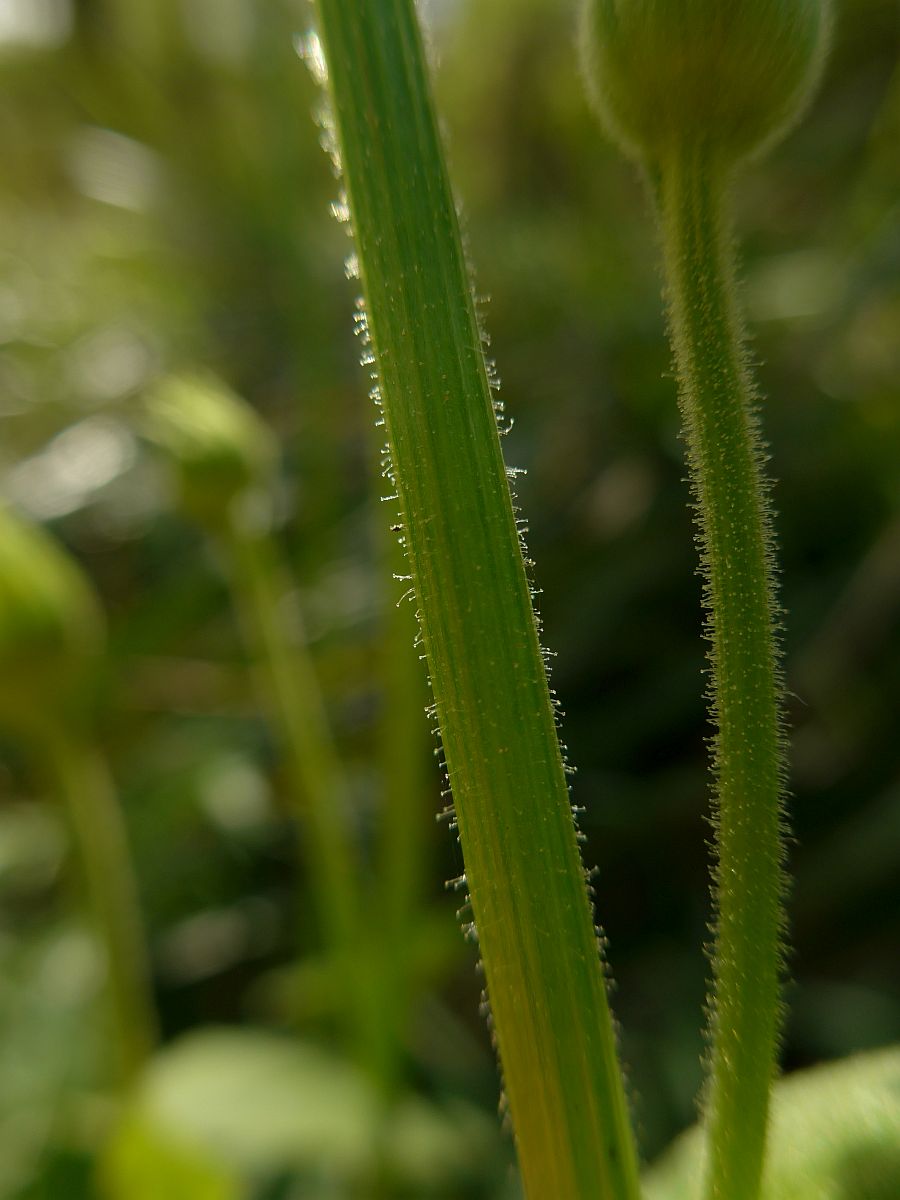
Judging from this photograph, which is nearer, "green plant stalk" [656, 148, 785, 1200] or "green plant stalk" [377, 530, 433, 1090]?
"green plant stalk" [656, 148, 785, 1200]

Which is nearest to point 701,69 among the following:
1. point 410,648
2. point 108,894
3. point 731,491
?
point 731,491

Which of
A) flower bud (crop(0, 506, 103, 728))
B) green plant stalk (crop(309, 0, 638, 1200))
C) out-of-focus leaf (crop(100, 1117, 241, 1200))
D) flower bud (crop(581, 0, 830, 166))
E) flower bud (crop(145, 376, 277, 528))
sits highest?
flower bud (crop(145, 376, 277, 528))

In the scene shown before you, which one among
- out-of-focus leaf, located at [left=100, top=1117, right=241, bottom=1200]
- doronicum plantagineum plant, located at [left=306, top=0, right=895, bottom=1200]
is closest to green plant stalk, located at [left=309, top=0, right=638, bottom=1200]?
doronicum plantagineum plant, located at [left=306, top=0, right=895, bottom=1200]

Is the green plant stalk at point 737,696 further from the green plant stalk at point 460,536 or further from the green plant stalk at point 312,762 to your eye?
the green plant stalk at point 312,762

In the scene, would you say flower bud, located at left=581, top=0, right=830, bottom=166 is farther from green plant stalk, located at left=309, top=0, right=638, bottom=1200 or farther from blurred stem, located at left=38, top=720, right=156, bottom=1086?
blurred stem, located at left=38, top=720, right=156, bottom=1086

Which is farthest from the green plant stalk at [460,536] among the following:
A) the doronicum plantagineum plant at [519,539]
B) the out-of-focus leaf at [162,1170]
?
the out-of-focus leaf at [162,1170]

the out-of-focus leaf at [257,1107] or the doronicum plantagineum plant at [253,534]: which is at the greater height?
the doronicum plantagineum plant at [253,534]

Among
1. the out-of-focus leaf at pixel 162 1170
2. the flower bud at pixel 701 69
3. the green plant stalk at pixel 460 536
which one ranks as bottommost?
the out-of-focus leaf at pixel 162 1170

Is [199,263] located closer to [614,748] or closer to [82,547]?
[82,547]
